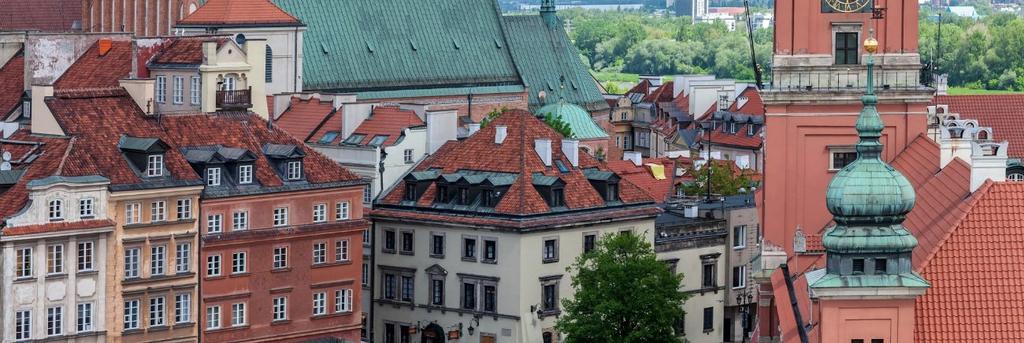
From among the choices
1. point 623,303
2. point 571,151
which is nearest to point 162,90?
point 571,151

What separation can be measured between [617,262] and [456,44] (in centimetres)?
6305

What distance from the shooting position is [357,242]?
325 ft

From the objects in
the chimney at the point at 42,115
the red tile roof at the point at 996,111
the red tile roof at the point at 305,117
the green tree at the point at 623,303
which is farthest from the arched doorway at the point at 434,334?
the red tile roof at the point at 996,111

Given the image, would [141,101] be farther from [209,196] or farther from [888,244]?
[888,244]

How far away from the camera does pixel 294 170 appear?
321ft

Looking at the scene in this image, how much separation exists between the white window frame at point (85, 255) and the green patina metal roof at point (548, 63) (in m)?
72.5

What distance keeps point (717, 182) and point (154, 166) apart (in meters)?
37.4

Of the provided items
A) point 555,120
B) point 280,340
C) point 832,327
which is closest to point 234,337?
point 280,340

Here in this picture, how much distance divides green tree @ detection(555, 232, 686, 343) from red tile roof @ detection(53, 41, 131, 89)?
18119mm

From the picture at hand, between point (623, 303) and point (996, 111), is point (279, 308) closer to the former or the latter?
point (623, 303)

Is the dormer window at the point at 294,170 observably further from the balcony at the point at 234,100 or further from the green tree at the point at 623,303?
the green tree at the point at 623,303

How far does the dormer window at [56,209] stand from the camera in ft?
290

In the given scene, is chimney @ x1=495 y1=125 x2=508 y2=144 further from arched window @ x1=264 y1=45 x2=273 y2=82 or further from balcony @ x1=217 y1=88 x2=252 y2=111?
arched window @ x1=264 y1=45 x2=273 y2=82

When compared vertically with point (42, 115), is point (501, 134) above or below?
below
